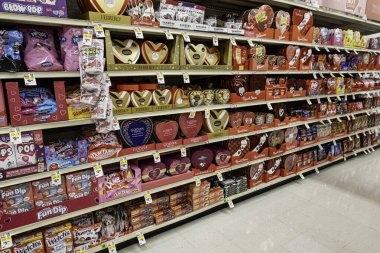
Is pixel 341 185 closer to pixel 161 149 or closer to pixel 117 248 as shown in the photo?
pixel 161 149

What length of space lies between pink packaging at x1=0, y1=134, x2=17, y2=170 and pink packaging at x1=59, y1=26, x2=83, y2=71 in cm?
62

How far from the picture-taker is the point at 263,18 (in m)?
2.83

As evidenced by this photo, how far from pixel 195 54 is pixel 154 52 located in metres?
0.44

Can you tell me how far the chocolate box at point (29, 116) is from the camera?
162 cm

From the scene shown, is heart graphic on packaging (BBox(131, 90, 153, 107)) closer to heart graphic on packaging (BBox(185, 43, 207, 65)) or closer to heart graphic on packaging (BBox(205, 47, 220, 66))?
heart graphic on packaging (BBox(185, 43, 207, 65))

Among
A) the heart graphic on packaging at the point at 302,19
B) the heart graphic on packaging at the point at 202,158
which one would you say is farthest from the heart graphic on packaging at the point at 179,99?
the heart graphic on packaging at the point at 302,19

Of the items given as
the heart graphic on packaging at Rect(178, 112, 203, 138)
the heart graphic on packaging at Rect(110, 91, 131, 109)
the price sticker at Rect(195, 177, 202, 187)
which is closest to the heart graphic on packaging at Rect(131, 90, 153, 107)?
the heart graphic on packaging at Rect(110, 91, 131, 109)

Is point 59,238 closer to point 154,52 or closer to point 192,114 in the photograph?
point 192,114

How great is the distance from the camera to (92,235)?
2.15 meters

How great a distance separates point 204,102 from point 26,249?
6.32 feet

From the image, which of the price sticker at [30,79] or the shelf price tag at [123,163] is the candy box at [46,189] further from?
the price sticker at [30,79]

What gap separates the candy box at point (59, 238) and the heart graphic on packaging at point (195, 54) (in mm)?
1780

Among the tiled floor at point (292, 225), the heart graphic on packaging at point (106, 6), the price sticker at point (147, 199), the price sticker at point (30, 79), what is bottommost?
the tiled floor at point (292, 225)

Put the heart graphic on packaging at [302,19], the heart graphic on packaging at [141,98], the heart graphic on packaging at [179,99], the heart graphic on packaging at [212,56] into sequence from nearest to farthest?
the heart graphic on packaging at [141,98]
the heart graphic on packaging at [179,99]
the heart graphic on packaging at [212,56]
the heart graphic on packaging at [302,19]
